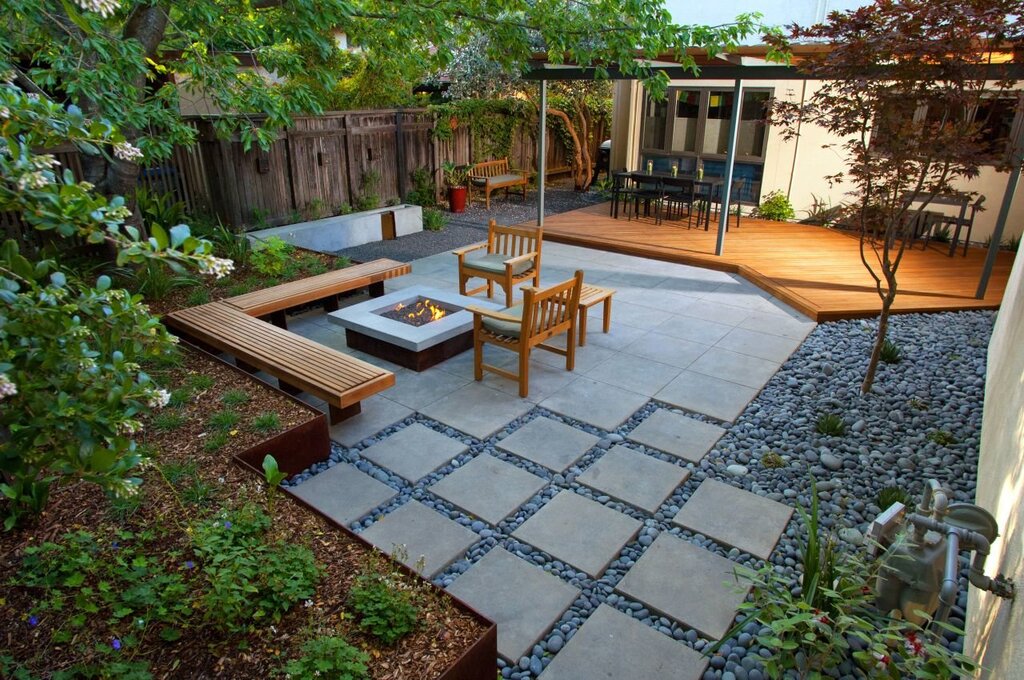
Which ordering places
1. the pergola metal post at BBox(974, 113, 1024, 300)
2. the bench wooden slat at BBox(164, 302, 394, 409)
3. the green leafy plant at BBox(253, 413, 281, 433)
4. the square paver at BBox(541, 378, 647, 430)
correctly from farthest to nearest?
the pergola metal post at BBox(974, 113, 1024, 300) < the square paver at BBox(541, 378, 647, 430) < the bench wooden slat at BBox(164, 302, 394, 409) < the green leafy plant at BBox(253, 413, 281, 433)

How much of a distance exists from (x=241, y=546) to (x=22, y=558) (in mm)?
877

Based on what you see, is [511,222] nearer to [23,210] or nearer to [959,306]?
[959,306]

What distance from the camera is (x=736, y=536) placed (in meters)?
3.31

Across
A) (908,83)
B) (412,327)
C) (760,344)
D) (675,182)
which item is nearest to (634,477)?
(412,327)

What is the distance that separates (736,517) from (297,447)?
2.55 meters

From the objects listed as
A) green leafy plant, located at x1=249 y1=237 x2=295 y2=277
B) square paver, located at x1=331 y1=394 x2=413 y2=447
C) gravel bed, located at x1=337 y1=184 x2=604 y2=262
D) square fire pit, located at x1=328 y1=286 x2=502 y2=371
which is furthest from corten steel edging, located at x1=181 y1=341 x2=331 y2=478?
gravel bed, located at x1=337 y1=184 x2=604 y2=262

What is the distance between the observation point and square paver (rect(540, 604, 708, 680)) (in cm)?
252

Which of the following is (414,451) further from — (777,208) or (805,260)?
(777,208)

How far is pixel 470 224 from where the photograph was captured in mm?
10664

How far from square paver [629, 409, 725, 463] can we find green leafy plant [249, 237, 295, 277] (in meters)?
4.22

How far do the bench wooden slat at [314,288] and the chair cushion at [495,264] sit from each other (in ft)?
2.34

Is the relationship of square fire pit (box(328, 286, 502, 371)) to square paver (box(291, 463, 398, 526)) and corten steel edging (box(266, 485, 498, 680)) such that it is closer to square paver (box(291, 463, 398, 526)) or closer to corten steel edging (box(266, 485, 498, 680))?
square paver (box(291, 463, 398, 526))

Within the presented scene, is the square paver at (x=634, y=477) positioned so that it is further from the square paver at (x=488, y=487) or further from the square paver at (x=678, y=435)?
the square paver at (x=488, y=487)

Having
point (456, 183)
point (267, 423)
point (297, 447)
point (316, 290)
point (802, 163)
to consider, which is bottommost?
point (297, 447)
